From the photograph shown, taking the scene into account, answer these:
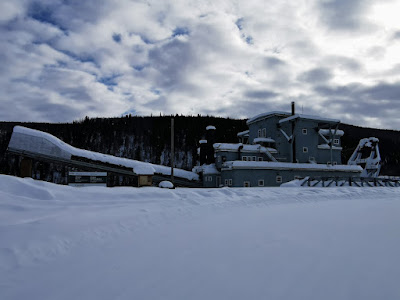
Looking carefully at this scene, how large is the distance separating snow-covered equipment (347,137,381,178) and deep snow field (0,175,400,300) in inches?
1300

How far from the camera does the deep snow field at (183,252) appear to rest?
2904 millimetres

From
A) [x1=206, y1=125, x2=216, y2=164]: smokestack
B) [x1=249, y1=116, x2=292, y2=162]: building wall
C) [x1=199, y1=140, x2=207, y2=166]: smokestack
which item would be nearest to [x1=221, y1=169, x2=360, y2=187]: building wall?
[x1=249, y1=116, x2=292, y2=162]: building wall

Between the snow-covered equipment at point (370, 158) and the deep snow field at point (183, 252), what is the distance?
33.0 m

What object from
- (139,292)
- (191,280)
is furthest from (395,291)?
(139,292)

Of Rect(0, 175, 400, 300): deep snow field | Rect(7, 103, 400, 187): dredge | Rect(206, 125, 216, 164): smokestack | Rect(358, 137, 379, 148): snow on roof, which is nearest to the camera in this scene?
Rect(0, 175, 400, 300): deep snow field

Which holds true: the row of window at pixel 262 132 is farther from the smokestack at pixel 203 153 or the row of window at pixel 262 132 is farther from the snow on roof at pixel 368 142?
the snow on roof at pixel 368 142

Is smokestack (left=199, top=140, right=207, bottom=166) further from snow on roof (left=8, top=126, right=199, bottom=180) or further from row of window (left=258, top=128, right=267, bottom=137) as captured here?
snow on roof (left=8, top=126, right=199, bottom=180)

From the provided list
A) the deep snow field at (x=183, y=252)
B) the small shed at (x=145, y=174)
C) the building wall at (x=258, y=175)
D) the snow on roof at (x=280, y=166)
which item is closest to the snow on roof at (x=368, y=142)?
the snow on roof at (x=280, y=166)

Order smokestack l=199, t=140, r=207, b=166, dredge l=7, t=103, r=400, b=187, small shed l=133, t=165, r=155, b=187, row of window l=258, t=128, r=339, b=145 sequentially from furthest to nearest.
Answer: smokestack l=199, t=140, r=207, b=166, row of window l=258, t=128, r=339, b=145, dredge l=7, t=103, r=400, b=187, small shed l=133, t=165, r=155, b=187

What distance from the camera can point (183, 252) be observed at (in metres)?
4.05

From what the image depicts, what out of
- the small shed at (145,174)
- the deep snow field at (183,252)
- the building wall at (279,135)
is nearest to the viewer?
the deep snow field at (183,252)

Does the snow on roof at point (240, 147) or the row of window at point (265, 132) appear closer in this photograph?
the snow on roof at point (240, 147)

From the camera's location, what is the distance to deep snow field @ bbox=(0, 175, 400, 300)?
290cm

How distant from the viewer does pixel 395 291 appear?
2828 millimetres
